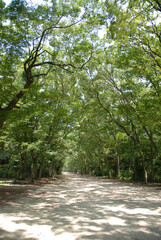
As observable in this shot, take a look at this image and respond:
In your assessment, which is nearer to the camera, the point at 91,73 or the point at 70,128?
the point at 91,73

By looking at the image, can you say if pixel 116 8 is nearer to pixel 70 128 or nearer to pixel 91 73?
pixel 91 73

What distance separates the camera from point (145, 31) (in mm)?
9992

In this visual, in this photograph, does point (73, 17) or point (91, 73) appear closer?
point (73, 17)

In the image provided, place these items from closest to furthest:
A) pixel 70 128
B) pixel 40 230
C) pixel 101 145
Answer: pixel 40 230, pixel 70 128, pixel 101 145

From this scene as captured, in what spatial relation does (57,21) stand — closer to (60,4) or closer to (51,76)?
(60,4)

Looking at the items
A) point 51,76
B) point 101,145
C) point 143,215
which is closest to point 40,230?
point 143,215

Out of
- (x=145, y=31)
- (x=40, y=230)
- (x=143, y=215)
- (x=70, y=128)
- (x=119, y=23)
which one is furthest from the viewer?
(x=70, y=128)

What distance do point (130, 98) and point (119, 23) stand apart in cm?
1021

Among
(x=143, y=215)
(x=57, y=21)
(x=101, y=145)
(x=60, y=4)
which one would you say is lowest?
(x=143, y=215)

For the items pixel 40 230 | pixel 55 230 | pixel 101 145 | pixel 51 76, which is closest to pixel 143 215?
pixel 55 230

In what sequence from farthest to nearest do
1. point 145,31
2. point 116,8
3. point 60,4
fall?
point 145,31 < point 60,4 < point 116,8

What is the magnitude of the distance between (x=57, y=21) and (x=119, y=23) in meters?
3.58

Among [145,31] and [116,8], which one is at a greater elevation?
[145,31]

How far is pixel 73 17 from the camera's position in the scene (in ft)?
31.1
